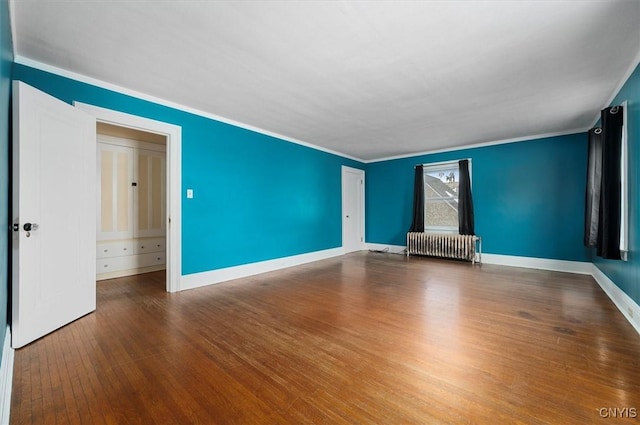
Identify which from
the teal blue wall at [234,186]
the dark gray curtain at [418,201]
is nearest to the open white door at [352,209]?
the teal blue wall at [234,186]

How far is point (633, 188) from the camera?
2.61 meters

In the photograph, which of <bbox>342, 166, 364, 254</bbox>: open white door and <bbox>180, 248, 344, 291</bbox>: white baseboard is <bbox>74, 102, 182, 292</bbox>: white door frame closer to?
<bbox>180, 248, 344, 291</bbox>: white baseboard

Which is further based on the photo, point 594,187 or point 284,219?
point 284,219

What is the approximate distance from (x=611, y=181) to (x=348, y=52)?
319 cm

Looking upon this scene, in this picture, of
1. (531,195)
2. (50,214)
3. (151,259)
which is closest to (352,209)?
(531,195)

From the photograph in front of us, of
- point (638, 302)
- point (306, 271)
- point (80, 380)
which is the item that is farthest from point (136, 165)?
point (638, 302)

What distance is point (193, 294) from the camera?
3.51 meters

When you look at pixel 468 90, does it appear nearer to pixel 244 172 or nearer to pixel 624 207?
pixel 624 207

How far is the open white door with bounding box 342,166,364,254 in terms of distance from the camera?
6926mm

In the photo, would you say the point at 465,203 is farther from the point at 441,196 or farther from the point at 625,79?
the point at 625,79

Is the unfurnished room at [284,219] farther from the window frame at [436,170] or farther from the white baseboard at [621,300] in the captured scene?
the window frame at [436,170]

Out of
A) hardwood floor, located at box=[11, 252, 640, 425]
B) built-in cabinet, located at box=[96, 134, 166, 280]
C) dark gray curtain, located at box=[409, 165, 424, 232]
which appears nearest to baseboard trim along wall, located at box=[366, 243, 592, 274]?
dark gray curtain, located at box=[409, 165, 424, 232]

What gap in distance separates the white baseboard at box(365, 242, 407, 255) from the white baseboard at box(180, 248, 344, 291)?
1786 millimetres

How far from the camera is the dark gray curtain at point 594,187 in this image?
11.2 ft
